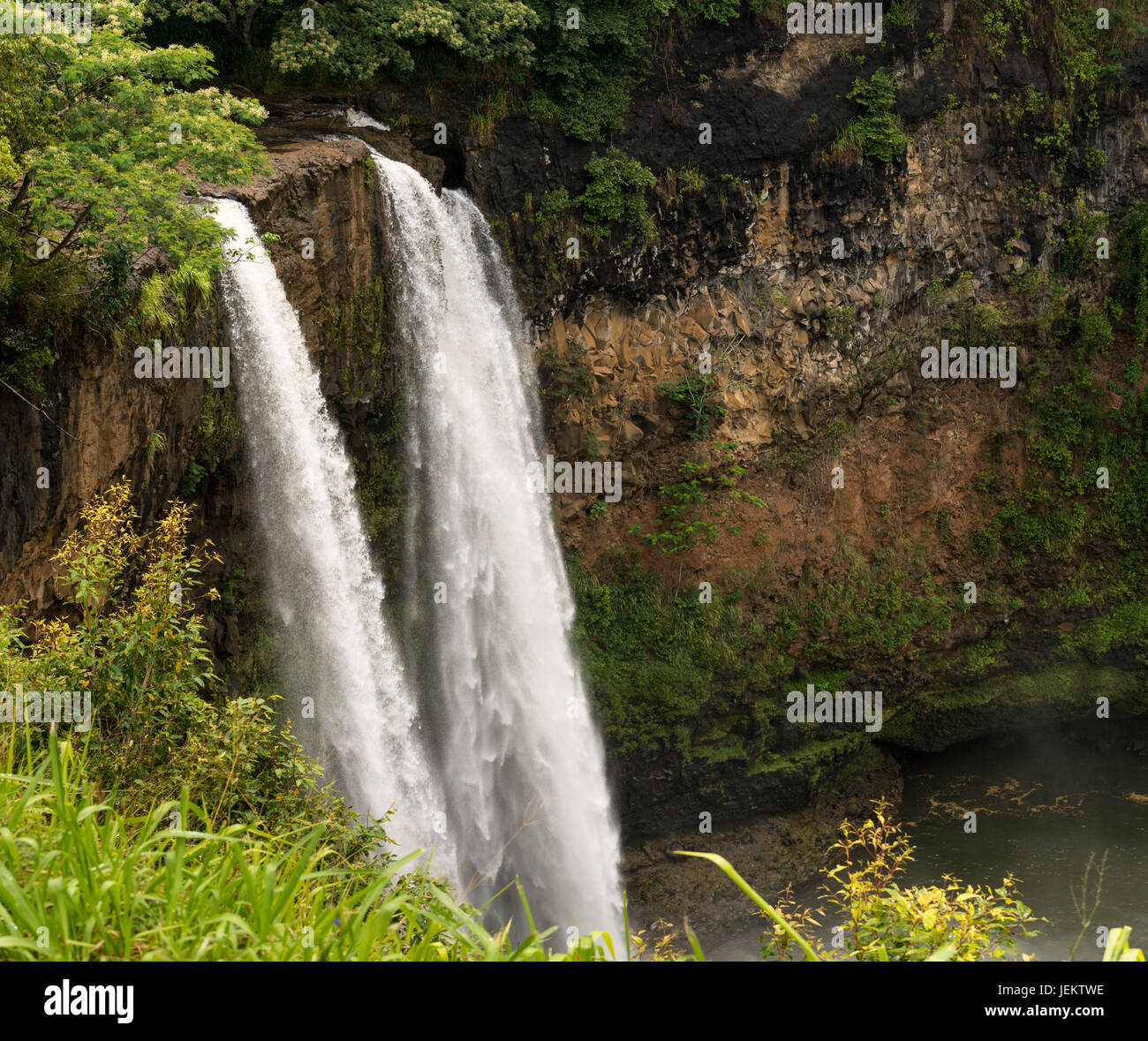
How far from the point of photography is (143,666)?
17.9 feet

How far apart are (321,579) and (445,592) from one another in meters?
3.13

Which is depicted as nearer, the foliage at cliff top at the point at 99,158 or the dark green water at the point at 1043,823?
the foliage at cliff top at the point at 99,158

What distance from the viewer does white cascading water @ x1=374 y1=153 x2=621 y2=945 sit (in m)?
13.7

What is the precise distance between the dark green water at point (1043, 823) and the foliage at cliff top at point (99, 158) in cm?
1253

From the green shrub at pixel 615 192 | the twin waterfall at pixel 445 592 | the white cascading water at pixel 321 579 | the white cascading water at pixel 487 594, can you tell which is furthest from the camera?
the green shrub at pixel 615 192

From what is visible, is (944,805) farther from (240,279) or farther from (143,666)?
(143,666)

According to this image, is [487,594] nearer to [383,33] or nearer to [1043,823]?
[383,33]

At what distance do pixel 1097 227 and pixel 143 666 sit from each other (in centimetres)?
1964

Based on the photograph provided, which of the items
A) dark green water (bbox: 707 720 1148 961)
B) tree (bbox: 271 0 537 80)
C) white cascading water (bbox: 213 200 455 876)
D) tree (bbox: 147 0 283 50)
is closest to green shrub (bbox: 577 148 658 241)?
tree (bbox: 271 0 537 80)

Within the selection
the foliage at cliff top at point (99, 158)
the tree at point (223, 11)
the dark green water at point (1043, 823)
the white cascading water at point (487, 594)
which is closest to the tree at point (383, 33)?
the tree at point (223, 11)

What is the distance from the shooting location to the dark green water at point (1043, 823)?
48.9 ft

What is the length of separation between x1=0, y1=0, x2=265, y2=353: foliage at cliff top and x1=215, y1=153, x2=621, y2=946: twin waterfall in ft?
5.95

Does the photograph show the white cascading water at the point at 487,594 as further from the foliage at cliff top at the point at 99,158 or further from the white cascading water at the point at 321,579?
the foliage at cliff top at the point at 99,158
